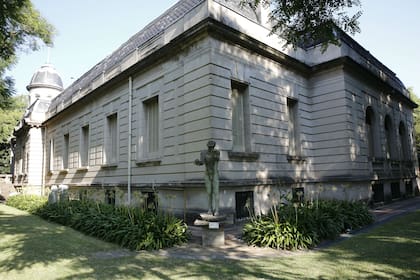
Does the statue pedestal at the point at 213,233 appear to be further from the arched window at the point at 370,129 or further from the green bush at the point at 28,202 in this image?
the arched window at the point at 370,129

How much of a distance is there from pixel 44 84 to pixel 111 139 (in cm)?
2336

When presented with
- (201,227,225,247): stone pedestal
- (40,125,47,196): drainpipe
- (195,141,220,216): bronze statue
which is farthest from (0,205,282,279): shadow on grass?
(40,125,47,196): drainpipe

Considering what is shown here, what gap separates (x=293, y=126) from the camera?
14.1 meters

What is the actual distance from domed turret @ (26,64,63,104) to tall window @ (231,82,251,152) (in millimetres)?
29748

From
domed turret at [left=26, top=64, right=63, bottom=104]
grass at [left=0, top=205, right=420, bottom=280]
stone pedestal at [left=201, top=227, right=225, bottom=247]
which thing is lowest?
grass at [left=0, top=205, right=420, bottom=280]

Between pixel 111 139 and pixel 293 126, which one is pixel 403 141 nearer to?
pixel 293 126

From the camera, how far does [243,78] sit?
448 inches

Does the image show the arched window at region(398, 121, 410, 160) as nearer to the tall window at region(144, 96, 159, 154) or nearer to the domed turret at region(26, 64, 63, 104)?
the tall window at region(144, 96, 159, 154)

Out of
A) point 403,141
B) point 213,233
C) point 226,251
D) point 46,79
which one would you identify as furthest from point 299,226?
point 46,79

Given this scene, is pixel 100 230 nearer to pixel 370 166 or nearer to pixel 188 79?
pixel 188 79

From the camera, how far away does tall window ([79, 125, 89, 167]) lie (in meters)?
19.4

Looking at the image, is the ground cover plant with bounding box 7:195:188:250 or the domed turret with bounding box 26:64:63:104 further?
the domed turret with bounding box 26:64:63:104

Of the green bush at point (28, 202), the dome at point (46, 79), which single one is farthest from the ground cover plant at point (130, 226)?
the dome at point (46, 79)

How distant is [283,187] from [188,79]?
19.0ft
